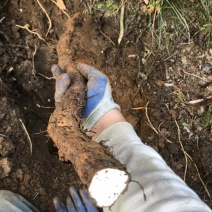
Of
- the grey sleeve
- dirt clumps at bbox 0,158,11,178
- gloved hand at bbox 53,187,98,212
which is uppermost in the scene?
the grey sleeve

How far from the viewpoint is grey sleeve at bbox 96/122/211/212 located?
100 centimetres

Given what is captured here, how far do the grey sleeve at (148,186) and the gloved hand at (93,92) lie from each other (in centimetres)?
15

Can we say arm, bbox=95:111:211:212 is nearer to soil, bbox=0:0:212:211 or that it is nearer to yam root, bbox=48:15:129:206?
yam root, bbox=48:15:129:206

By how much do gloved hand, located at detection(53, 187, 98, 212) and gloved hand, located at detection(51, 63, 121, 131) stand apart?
0.36 metres

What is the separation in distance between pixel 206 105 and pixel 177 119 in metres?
0.17

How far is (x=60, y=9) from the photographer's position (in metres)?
1.84

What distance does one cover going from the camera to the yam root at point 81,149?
92cm

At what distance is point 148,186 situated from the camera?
1093mm

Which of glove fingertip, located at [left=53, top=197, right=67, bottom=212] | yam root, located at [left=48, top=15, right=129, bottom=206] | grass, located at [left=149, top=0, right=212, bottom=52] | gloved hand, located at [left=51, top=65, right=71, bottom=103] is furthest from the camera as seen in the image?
grass, located at [left=149, top=0, right=212, bottom=52]

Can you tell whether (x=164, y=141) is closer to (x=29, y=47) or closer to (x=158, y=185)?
(x=158, y=185)

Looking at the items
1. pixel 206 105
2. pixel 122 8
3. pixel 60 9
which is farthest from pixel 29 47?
pixel 206 105

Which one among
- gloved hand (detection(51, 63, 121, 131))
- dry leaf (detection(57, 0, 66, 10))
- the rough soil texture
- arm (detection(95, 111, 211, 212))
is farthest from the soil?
arm (detection(95, 111, 211, 212))

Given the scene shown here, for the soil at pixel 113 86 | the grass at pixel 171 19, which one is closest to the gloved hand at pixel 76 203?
the soil at pixel 113 86

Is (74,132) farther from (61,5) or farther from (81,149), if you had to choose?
(61,5)
